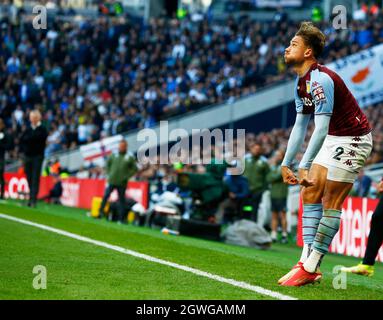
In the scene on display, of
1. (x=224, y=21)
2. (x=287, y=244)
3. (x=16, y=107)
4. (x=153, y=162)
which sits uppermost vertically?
(x=224, y=21)

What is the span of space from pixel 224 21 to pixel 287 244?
21535 mm

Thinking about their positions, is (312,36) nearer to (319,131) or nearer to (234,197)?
(319,131)

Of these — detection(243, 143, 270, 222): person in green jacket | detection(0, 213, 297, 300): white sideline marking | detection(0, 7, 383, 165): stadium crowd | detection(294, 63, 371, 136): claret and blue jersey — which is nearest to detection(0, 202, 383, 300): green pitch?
detection(0, 213, 297, 300): white sideline marking

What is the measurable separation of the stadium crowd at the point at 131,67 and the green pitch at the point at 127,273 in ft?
58.3

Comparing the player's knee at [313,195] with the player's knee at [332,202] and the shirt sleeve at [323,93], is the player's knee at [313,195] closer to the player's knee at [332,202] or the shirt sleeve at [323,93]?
the player's knee at [332,202]

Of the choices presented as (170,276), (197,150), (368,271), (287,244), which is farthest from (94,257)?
(197,150)

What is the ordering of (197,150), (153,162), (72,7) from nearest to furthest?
(197,150)
(153,162)
(72,7)

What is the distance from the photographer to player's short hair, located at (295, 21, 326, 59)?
Result: 8.41m

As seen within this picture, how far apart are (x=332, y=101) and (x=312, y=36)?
702 mm

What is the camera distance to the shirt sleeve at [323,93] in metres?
8.02

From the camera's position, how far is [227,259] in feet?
36.6

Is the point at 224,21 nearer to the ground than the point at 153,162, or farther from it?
farther from it

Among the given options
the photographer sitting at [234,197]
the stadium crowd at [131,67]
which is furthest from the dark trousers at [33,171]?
the stadium crowd at [131,67]

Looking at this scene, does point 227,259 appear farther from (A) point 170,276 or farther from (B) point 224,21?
(B) point 224,21
